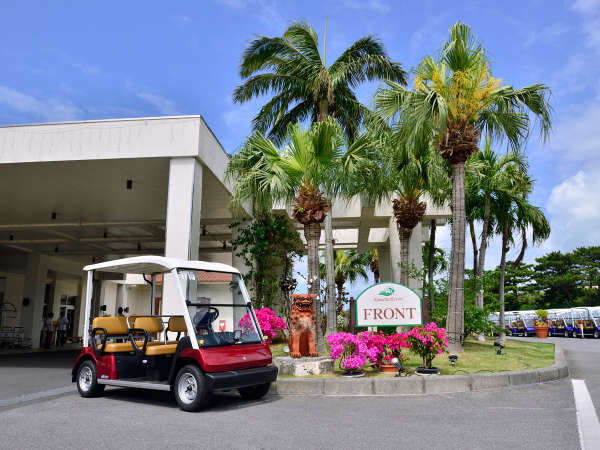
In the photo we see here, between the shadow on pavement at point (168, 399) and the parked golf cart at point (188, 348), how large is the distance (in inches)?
8.6

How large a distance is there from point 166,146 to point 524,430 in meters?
8.29

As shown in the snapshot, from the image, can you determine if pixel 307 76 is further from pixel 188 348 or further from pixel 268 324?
pixel 188 348

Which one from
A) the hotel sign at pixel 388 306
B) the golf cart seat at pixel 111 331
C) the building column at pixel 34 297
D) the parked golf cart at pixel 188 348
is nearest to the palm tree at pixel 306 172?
the hotel sign at pixel 388 306

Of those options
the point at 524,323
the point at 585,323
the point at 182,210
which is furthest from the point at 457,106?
the point at 524,323

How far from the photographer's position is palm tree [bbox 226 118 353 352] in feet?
33.2

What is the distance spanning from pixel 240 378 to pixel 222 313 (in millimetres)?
1095

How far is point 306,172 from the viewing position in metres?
10.3

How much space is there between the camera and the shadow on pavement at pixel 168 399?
658 centimetres

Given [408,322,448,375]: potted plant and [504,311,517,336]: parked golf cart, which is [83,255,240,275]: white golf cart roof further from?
[504,311,517,336]: parked golf cart

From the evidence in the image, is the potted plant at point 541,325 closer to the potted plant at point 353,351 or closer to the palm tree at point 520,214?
the palm tree at point 520,214

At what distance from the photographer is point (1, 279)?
24.1 m

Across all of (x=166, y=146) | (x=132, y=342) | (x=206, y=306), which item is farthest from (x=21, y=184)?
(x=206, y=306)

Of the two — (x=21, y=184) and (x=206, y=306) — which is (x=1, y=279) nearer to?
(x=21, y=184)

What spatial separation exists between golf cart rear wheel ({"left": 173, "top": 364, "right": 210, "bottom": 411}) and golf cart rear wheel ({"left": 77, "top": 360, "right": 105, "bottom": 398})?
168 cm
